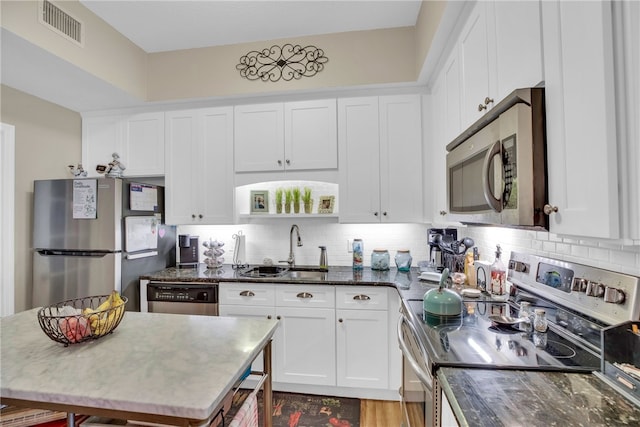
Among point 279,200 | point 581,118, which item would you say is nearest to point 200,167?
point 279,200

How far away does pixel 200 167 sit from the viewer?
8.81 ft

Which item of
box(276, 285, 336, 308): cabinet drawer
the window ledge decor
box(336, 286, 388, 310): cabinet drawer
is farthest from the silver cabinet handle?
the window ledge decor

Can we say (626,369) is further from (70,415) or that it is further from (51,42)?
(51,42)

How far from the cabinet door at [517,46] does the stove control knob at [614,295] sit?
0.69m

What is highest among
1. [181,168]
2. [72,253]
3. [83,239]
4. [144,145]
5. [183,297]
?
[144,145]

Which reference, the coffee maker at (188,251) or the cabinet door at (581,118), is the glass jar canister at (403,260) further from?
the coffee maker at (188,251)

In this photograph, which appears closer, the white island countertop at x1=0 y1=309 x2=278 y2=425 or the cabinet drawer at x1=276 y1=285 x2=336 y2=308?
the white island countertop at x1=0 y1=309 x2=278 y2=425

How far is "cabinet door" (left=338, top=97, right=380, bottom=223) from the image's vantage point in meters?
2.47

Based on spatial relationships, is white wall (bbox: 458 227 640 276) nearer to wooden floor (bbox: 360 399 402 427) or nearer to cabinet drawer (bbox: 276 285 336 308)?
cabinet drawer (bbox: 276 285 336 308)

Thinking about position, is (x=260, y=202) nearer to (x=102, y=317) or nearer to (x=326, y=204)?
(x=326, y=204)

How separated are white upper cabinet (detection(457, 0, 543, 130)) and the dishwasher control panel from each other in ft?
6.95

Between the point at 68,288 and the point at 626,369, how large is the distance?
3156 millimetres

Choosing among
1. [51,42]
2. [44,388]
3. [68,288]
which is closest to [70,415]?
[44,388]

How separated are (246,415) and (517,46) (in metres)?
1.63
